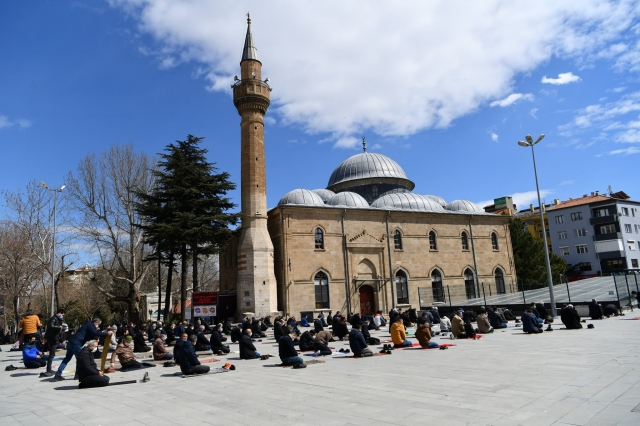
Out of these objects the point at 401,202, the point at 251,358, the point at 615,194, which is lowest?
the point at 251,358

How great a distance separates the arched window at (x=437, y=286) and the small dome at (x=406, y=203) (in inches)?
Answer: 183

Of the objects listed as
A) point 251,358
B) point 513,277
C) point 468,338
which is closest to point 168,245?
point 251,358

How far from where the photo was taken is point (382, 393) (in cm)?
680

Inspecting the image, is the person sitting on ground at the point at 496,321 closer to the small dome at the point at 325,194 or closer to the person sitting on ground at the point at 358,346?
the person sitting on ground at the point at 358,346

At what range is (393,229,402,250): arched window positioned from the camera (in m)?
30.4

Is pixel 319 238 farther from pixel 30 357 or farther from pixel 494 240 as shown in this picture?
pixel 30 357

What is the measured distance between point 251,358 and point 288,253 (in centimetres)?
1449

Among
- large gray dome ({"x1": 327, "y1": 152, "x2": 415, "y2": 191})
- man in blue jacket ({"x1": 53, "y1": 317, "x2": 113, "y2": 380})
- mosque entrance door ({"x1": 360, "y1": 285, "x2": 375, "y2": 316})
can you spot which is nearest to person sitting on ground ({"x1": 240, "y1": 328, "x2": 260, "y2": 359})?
man in blue jacket ({"x1": 53, "y1": 317, "x2": 113, "y2": 380})

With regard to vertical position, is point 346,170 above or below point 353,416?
above

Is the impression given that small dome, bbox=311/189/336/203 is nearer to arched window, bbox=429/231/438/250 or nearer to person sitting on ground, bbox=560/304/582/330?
arched window, bbox=429/231/438/250

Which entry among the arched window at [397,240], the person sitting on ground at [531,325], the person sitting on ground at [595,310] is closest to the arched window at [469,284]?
the arched window at [397,240]

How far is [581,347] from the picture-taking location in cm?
1036

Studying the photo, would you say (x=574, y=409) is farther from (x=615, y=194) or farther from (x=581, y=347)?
(x=615, y=194)

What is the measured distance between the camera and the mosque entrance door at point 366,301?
94.0 ft
